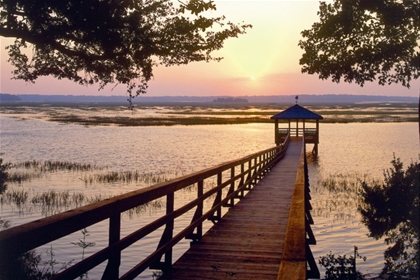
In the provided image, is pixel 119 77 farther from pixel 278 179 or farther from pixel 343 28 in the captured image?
pixel 278 179

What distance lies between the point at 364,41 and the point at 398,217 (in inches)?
172

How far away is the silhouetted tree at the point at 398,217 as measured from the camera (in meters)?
10.6

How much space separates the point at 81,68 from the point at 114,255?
718cm

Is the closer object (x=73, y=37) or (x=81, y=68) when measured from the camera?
(x=73, y=37)

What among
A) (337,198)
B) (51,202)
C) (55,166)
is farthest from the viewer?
(55,166)

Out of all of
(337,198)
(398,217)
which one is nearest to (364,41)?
(398,217)

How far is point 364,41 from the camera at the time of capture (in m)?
12.6

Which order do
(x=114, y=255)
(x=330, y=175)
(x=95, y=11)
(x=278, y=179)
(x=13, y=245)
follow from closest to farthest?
(x=13, y=245) < (x=114, y=255) < (x=95, y=11) < (x=278, y=179) < (x=330, y=175)

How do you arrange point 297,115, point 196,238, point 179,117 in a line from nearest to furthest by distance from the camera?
1. point 196,238
2. point 297,115
3. point 179,117

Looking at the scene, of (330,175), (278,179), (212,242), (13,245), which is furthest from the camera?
(330,175)

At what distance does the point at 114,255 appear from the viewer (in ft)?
14.1

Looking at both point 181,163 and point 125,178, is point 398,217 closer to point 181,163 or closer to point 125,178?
point 125,178

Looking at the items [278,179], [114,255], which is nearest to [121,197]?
[114,255]

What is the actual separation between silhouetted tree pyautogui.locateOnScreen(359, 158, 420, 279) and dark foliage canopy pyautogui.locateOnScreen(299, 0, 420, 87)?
8.14 feet
